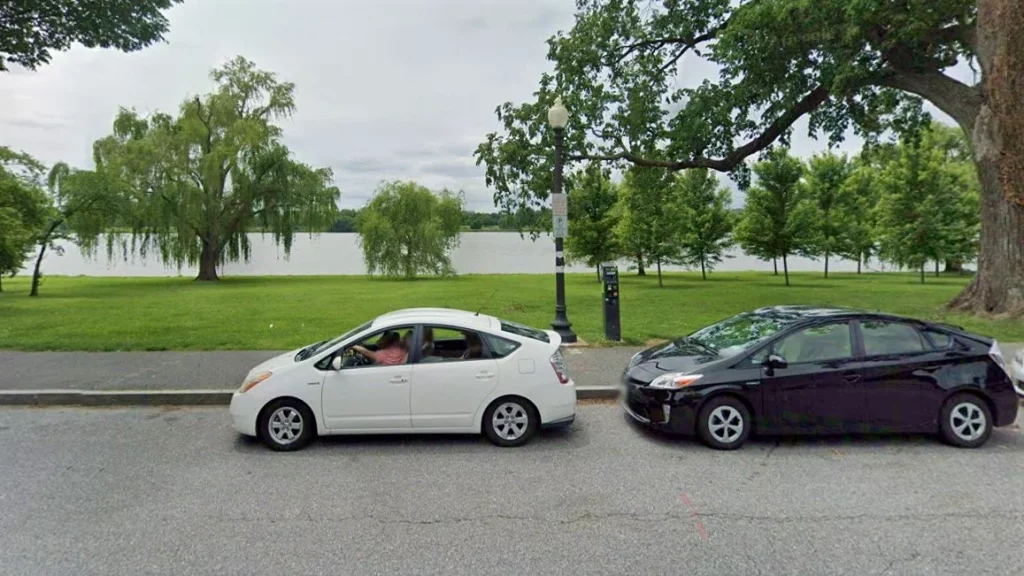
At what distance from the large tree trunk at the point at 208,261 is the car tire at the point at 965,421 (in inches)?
1471

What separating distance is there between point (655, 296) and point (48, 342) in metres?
18.5

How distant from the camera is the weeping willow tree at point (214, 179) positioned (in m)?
31.1

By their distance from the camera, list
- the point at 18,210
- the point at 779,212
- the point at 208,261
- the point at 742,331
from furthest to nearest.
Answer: the point at 208,261 < the point at 779,212 < the point at 18,210 < the point at 742,331

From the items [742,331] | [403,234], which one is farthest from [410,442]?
[403,234]

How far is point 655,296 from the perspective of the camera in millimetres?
21000

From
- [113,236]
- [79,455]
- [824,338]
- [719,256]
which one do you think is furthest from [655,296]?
[113,236]

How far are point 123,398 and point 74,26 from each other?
31.5 feet

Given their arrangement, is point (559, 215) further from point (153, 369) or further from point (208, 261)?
point (208, 261)

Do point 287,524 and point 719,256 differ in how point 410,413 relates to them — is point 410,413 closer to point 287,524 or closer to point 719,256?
point 287,524

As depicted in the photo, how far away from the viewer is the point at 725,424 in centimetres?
505

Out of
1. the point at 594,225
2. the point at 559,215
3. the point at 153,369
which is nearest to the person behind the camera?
the point at 153,369

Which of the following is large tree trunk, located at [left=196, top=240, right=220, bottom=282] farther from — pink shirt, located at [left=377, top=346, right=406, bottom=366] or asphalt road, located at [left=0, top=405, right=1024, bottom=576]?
pink shirt, located at [left=377, top=346, right=406, bottom=366]

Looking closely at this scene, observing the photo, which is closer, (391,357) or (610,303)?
(391,357)

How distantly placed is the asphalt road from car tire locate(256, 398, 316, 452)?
0.15 meters
